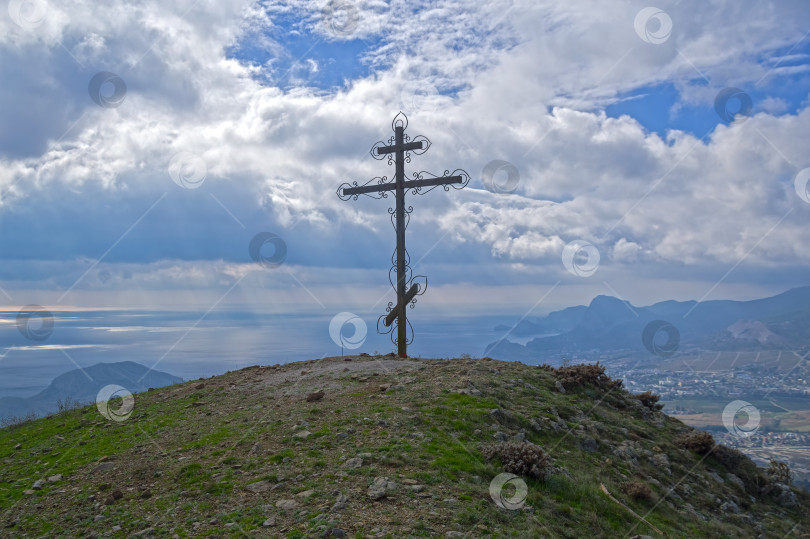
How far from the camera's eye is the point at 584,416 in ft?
43.5

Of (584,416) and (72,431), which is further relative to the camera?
(72,431)

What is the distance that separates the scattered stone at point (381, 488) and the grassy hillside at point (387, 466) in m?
0.04

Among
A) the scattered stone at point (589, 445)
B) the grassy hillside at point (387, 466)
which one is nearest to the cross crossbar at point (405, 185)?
the grassy hillside at point (387, 466)

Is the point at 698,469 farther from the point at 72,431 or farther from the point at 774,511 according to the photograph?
the point at 72,431

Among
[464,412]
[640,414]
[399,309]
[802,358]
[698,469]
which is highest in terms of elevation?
Result: [399,309]

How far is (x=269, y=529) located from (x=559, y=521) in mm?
4622

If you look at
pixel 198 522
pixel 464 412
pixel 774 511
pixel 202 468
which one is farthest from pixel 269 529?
pixel 774 511

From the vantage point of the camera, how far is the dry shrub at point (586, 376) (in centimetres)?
1577

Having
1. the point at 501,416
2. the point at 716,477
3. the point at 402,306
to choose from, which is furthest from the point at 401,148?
the point at 716,477

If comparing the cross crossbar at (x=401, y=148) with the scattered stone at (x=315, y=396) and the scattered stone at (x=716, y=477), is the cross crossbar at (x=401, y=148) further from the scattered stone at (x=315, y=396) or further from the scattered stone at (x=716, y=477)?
the scattered stone at (x=716, y=477)

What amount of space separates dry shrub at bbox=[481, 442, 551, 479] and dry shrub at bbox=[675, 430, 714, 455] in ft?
21.5

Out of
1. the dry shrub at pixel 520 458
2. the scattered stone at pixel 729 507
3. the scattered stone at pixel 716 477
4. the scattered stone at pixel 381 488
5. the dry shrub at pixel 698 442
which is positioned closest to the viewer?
the scattered stone at pixel 381 488

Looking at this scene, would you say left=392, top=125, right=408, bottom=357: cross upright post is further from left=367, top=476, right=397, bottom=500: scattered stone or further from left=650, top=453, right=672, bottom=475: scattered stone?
left=367, top=476, right=397, bottom=500: scattered stone
